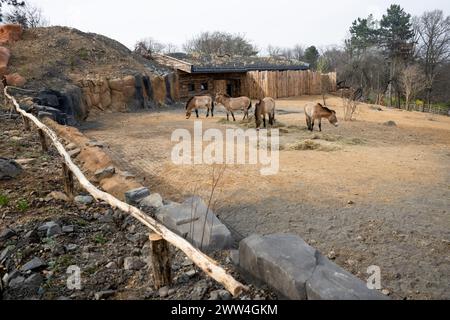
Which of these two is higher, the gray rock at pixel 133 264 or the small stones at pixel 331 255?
the gray rock at pixel 133 264

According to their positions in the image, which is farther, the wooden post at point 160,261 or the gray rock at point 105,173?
the gray rock at point 105,173

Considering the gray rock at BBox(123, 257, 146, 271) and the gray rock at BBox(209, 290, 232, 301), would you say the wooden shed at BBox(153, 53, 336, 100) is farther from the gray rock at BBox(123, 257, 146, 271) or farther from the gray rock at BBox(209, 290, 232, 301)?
the gray rock at BBox(209, 290, 232, 301)

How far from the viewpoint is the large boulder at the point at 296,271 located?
7.23ft

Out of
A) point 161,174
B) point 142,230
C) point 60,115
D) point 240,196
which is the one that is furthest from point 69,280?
point 60,115

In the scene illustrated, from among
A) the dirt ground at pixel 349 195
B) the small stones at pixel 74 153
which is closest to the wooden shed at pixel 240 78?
the dirt ground at pixel 349 195

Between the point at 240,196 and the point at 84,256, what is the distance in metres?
2.65

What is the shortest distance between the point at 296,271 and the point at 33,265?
265cm

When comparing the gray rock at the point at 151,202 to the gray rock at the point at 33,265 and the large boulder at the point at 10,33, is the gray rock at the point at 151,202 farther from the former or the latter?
the large boulder at the point at 10,33

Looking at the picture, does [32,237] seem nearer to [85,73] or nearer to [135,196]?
[135,196]

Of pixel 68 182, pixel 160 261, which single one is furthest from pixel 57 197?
pixel 160 261

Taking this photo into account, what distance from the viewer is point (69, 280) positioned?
3.20 meters

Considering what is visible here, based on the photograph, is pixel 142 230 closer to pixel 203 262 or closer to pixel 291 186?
pixel 203 262

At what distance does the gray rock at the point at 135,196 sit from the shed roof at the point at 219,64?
1969 centimetres
